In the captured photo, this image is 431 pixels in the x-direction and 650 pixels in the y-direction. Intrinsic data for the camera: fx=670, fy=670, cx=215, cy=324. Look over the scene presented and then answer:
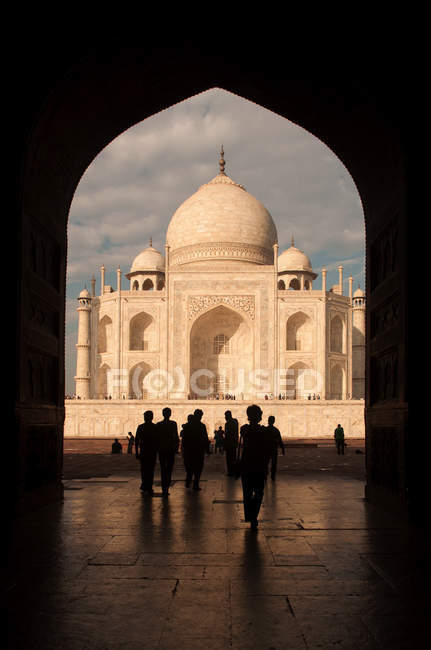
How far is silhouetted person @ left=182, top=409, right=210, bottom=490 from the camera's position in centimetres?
817

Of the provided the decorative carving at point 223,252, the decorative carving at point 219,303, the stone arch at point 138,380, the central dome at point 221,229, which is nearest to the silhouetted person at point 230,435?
the decorative carving at point 219,303

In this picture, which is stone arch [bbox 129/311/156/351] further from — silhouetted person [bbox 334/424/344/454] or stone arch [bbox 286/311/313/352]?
silhouetted person [bbox 334/424/344/454]

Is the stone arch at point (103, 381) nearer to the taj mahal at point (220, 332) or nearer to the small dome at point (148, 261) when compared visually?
the taj mahal at point (220, 332)

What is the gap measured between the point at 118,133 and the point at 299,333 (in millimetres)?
28500

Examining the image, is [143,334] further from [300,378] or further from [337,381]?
[337,381]

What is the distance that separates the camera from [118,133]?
7707 mm

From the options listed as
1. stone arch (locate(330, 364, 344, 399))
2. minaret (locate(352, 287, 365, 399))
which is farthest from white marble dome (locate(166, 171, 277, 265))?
stone arch (locate(330, 364, 344, 399))

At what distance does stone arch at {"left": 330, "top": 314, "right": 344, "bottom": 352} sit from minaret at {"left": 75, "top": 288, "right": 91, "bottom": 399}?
13135 millimetres

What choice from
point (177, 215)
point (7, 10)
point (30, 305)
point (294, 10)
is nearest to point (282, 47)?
point (294, 10)

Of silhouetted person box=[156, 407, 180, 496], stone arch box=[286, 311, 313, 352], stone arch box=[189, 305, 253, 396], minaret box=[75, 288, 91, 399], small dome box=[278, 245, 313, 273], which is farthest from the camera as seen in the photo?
small dome box=[278, 245, 313, 273]

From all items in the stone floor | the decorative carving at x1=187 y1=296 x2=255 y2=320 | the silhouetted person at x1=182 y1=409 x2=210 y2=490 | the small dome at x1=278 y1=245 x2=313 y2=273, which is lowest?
the stone floor

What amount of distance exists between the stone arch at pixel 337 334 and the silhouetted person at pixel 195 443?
27.9 m

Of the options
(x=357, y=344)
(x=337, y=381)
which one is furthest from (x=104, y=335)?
(x=357, y=344)

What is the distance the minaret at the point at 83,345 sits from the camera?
36.1m
